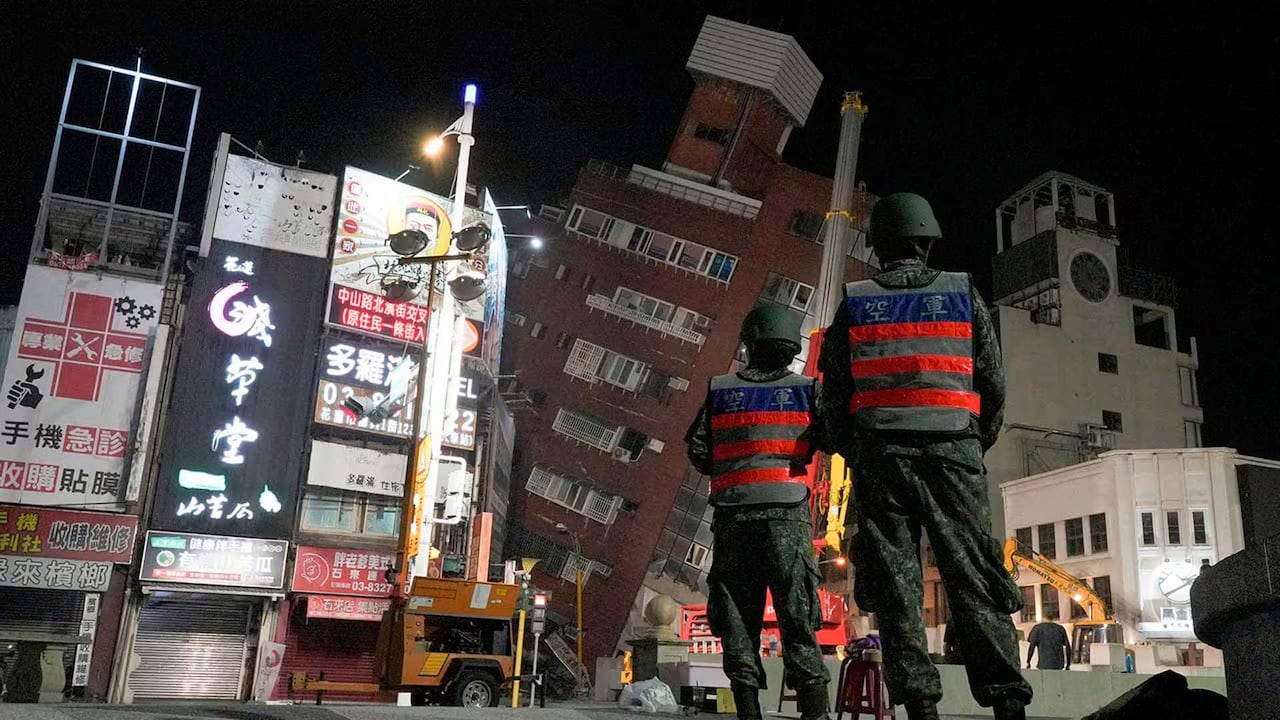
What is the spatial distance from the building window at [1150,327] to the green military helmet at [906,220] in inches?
1780

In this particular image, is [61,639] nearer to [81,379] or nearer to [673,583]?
[81,379]

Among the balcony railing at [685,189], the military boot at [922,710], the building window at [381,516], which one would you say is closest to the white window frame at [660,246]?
the balcony railing at [685,189]

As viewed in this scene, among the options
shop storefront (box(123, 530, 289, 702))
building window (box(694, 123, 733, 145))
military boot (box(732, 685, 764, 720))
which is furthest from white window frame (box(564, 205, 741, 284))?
military boot (box(732, 685, 764, 720))

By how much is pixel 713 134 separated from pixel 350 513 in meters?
21.6

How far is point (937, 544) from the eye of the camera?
3.89m

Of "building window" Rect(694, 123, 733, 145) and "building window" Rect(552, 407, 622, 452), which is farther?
"building window" Rect(694, 123, 733, 145)

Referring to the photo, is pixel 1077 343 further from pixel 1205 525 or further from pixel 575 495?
pixel 575 495

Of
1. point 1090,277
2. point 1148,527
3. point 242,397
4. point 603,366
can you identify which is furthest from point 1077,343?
point 242,397

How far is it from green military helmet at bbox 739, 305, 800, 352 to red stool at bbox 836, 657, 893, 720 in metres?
3.82

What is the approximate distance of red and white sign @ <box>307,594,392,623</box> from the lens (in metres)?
24.3

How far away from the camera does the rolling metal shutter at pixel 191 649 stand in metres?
23.2

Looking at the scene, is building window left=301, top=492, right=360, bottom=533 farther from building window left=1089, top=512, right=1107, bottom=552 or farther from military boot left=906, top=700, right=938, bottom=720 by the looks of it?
building window left=1089, top=512, right=1107, bottom=552

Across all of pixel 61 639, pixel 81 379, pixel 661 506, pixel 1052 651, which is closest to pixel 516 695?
pixel 1052 651

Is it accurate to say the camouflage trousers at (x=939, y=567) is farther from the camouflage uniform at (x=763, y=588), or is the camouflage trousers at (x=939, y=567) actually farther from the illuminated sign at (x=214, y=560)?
the illuminated sign at (x=214, y=560)
